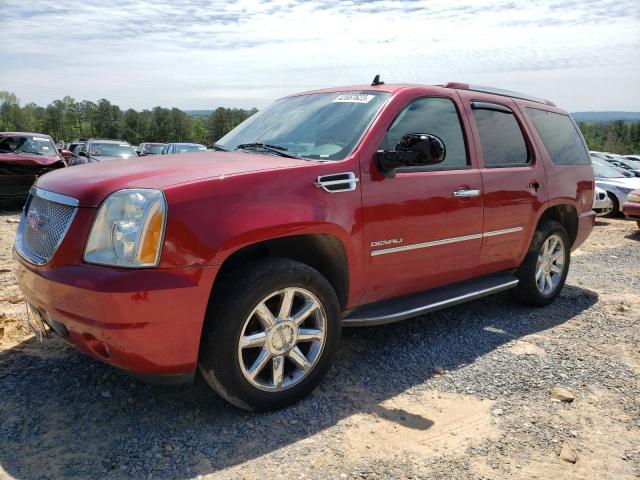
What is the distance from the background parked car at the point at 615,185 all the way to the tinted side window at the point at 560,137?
775cm

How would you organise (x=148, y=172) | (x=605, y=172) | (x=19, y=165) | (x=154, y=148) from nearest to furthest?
1. (x=148, y=172)
2. (x=19, y=165)
3. (x=605, y=172)
4. (x=154, y=148)

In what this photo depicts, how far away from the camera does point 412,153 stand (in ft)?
10.6

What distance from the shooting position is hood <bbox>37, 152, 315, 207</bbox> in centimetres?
266

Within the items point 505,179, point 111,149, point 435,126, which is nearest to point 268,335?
point 435,126

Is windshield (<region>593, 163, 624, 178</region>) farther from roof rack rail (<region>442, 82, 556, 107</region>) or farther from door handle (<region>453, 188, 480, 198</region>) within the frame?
door handle (<region>453, 188, 480, 198</region>)

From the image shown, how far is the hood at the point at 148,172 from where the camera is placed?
2.66 m

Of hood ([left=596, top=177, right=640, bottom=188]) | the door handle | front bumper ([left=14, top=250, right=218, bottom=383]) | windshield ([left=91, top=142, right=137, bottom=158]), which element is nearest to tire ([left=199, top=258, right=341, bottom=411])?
front bumper ([left=14, top=250, right=218, bottom=383])

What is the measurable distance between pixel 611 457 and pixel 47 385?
3.15 m

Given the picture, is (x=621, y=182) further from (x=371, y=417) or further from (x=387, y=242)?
(x=371, y=417)

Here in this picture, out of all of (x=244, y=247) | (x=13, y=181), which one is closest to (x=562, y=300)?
(x=244, y=247)

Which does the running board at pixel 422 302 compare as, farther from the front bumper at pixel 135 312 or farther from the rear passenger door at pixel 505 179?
the front bumper at pixel 135 312

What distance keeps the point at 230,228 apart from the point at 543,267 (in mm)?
3480

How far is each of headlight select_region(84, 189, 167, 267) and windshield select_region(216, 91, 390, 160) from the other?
44.9 inches

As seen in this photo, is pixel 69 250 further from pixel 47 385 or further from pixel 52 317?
pixel 47 385
